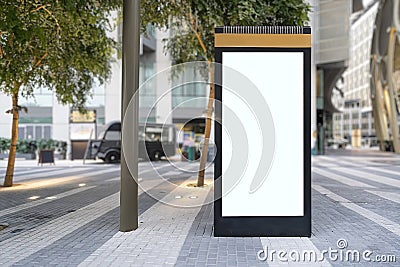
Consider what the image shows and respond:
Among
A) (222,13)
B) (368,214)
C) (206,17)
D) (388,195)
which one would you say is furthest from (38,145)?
(368,214)

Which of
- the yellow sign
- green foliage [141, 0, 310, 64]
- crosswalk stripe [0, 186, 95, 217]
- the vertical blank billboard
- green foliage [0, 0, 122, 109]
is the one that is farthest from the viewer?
the yellow sign

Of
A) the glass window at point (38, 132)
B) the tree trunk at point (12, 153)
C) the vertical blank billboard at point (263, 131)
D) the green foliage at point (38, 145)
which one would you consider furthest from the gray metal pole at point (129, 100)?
the glass window at point (38, 132)

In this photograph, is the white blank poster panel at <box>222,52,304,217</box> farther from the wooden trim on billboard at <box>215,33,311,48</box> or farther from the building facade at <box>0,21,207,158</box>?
the building facade at <box>0,21,207,158</box>

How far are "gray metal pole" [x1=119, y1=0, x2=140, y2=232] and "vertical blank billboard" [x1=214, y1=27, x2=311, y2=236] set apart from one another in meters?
1.34

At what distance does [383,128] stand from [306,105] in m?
39.3

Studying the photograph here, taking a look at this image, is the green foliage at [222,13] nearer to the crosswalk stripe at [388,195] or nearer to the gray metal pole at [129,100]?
the gray metal pole at [129,100]

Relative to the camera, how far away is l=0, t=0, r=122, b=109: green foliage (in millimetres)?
7726

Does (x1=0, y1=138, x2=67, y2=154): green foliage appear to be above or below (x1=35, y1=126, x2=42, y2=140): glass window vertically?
below

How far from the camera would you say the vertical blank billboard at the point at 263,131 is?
6.31 m

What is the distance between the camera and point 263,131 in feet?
21.0

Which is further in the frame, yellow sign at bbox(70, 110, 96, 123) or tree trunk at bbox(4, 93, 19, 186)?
yellow sign at bbox(70, 110, 96, 123)

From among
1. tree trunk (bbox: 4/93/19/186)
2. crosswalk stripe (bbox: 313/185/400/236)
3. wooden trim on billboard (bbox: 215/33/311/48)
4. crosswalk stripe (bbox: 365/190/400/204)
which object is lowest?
crosswalk stripe (bbox: 313/185/400/236)

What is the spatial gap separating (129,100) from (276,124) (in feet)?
7.40

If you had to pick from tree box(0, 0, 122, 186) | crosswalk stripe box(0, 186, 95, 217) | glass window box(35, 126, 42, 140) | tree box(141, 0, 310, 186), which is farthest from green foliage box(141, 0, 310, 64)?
glass window box(35, 126, 42, 140)
